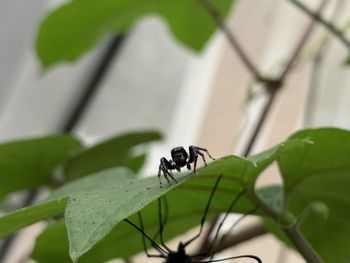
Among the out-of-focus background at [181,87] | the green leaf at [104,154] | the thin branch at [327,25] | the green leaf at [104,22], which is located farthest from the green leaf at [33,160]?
the out-of-focus background at [181,87]

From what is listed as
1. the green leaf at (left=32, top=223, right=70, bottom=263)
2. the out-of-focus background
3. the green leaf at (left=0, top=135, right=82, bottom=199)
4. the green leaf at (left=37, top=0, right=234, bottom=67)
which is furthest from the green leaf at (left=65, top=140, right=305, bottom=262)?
the out-of-focus background

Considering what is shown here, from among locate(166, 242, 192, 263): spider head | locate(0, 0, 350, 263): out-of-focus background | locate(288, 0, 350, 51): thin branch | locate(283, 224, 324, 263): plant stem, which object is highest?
locate(288, 0, 350, 51): thin branch

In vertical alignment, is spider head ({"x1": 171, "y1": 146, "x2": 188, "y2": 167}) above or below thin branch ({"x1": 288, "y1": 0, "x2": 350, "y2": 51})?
below

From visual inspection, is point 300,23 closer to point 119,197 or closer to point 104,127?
point 104,127

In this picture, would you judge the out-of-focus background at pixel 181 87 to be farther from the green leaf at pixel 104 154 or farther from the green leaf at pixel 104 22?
the green leaf at pixel 104 154

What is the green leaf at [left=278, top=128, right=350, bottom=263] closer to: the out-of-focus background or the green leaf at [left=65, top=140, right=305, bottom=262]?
the green leaf at [left=65, top=140, right=305, bottom=262]

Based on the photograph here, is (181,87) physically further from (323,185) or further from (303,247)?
(303,247)

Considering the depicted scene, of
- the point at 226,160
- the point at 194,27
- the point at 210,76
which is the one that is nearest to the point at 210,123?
the point at 210,76
